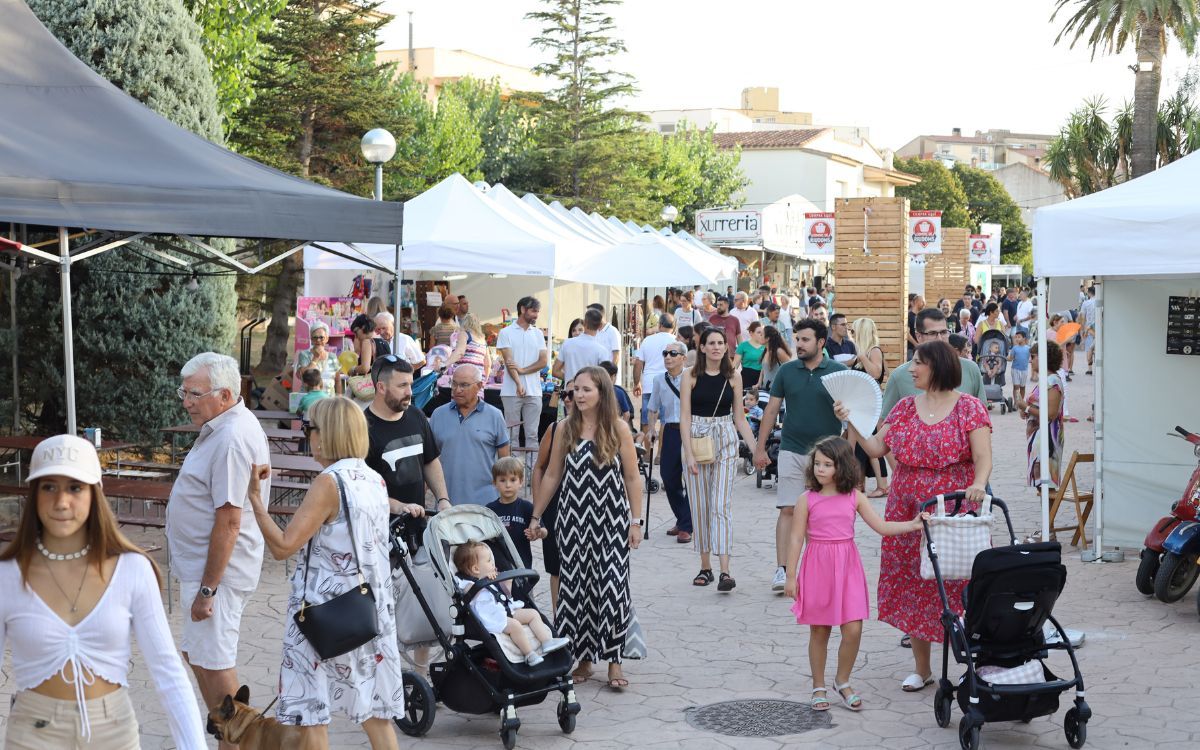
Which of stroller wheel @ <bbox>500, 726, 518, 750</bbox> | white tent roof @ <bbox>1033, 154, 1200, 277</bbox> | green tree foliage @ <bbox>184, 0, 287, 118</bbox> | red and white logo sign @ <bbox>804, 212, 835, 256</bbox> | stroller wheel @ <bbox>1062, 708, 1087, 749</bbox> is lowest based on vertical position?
stroller wheel @ <bbox>500, 726, 518, 750</bbox>

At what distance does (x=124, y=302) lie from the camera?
40.7ft

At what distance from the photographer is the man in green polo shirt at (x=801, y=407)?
814cm

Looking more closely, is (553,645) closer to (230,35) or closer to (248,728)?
(248,728)

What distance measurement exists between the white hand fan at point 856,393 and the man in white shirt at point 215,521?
3943mm

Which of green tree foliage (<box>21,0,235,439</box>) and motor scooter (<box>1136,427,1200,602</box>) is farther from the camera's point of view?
green tree foliage (<box>21,0,235,439</box>)

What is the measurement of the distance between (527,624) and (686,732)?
919 millimetres

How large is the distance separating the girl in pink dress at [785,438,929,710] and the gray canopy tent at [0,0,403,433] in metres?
4.08

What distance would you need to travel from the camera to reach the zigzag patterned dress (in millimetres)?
6348

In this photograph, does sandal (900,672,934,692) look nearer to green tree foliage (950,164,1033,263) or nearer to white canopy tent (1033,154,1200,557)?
white canopy tent (1033,154,1200,557)

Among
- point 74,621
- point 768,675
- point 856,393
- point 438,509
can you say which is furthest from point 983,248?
point 74,621

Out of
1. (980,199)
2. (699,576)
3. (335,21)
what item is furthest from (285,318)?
(980,199)

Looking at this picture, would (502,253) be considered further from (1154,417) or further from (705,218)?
(705,218)

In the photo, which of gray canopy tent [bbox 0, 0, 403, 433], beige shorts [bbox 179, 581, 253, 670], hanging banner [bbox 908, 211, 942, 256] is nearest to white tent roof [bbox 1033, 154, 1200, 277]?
gray canopy tent [bbox 0, 0, 403, 433]

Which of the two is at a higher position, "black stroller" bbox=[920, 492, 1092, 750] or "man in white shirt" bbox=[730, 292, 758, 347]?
"man in white shirt" bbox=[730, 292, 758, 347]
